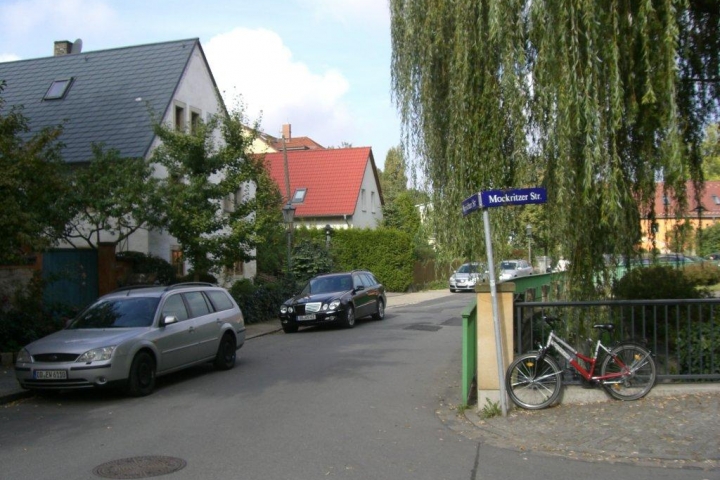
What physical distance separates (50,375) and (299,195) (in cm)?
3742

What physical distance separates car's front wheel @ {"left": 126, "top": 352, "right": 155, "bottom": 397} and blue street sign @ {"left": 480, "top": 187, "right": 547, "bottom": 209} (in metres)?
5.34

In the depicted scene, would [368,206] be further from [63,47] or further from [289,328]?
[289,328]

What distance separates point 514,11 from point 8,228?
8.23m

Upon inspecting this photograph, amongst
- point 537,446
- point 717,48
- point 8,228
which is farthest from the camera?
point 8,228

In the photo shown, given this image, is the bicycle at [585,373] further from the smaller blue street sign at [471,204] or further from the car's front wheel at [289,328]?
the car's front wheel at [289,328]

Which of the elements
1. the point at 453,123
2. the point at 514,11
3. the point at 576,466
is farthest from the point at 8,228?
the point at 576,466

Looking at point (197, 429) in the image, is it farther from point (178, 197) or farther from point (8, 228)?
point (178, 197)

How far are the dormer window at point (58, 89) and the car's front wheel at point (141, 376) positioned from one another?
18.9m

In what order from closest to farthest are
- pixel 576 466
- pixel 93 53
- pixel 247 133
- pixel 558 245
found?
pixel 576 466 < pixel 558 245 < pixel 247 133 < pixel 93 53

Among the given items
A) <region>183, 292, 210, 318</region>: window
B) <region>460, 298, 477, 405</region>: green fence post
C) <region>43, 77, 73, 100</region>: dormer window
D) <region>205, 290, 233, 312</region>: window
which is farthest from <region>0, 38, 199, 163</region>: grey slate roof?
<region>460, 298, 477, 405</region>: green fence post

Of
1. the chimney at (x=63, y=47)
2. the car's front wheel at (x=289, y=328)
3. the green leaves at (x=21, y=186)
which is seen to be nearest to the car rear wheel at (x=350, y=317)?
the car's front wheel at (x=289, y=328)

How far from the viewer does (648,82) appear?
8.29 metres

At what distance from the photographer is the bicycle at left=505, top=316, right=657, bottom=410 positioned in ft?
27.3

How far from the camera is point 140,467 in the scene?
6574 millimetres
